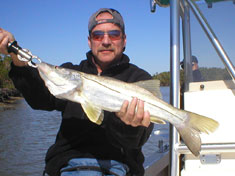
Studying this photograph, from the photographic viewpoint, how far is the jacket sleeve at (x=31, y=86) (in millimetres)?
2979

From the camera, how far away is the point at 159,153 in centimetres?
520

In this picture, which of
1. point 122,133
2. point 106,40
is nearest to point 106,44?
point 106,40

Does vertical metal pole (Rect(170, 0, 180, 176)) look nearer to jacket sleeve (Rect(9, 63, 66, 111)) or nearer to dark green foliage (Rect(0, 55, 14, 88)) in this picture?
jacket sleeve (Rect(9, 63, 66, 111))

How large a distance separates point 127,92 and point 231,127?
3.99 ft

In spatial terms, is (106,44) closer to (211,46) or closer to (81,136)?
(81,136)

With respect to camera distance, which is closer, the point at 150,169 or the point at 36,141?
the point at 150,169

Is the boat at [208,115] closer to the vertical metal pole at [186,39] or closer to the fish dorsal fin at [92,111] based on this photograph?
the vertical metal pole at [186,39]

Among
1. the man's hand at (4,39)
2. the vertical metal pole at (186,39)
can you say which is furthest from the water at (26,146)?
the man's hand at (4,39)

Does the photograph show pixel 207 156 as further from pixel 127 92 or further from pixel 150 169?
pixel 150 169

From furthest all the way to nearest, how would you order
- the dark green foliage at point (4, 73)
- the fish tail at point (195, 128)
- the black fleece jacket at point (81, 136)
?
the dark green foliage at point (4, 73)
the black fleece jacket at point (81, 136)
the fish tail at point (195, 128)

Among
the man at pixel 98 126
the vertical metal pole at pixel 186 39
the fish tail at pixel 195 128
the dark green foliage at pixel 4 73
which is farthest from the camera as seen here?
the dark green foliage at pixel 4 73

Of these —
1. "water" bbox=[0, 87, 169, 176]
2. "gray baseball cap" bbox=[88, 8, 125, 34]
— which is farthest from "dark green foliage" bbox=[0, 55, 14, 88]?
"gray baseball cap" bbox=[88, 8, 125, 34]

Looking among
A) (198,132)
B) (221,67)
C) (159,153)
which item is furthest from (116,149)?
(159,153)

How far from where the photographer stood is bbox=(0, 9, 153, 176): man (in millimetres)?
2805
